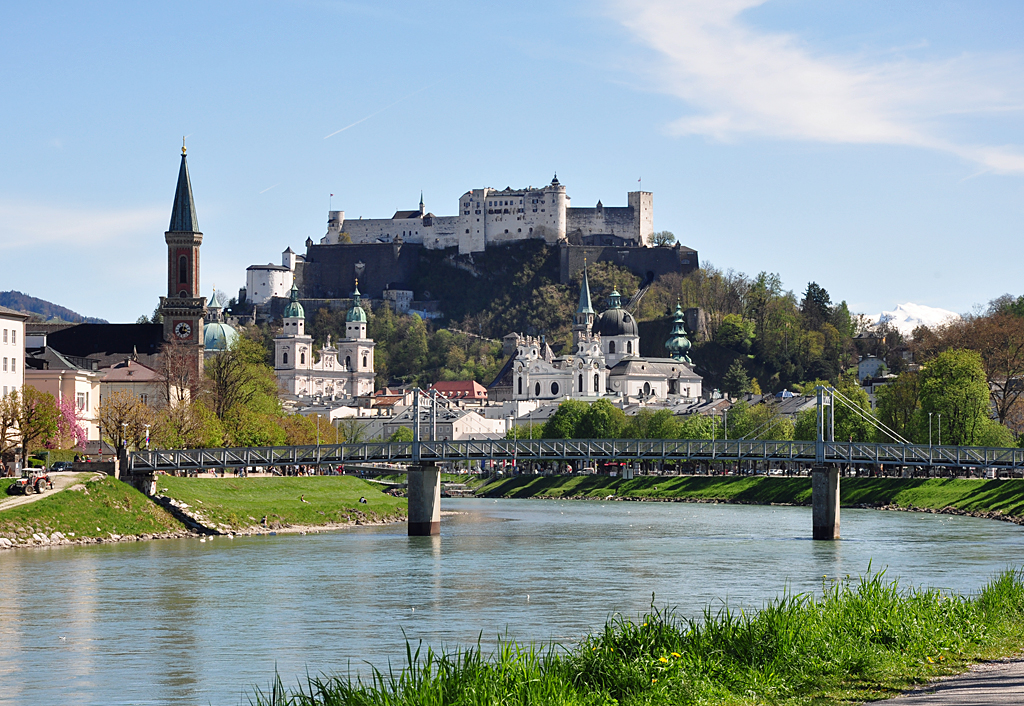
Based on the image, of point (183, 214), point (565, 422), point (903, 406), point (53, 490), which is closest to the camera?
point (53, 490)

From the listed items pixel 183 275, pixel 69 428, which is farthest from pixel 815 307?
pixel 69 428

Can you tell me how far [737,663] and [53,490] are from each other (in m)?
41.0

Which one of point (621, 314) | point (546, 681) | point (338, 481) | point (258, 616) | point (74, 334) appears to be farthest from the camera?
point (621, 314)

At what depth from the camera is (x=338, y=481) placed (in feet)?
264

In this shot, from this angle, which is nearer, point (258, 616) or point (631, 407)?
point (258, 616)

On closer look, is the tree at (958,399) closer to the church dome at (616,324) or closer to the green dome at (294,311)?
the church dome at (616,324)

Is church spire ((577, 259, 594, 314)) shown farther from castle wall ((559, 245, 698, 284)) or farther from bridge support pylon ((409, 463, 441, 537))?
bridge support pylon ((409, 463, 441, 537))

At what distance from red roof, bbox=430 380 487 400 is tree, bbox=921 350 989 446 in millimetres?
96518

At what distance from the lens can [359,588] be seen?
39.0 meters

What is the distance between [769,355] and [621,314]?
71.6 feet

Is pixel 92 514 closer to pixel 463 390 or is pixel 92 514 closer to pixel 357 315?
pixel 463 390

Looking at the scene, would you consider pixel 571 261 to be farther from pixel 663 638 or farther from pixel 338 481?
pixel 663 638

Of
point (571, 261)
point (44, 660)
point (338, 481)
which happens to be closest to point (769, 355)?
point (571, 261)

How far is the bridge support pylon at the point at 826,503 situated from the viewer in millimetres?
56844
